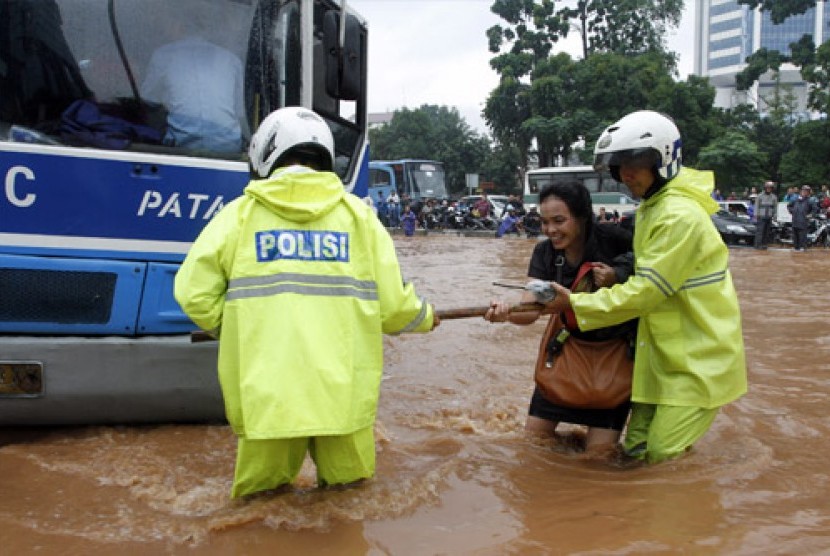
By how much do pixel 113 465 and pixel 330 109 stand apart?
245 cm

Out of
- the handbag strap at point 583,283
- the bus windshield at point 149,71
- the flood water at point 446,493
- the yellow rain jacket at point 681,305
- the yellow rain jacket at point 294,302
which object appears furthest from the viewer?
the bus windshield at point 149,71

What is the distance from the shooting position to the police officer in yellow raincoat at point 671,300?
11.6 ft

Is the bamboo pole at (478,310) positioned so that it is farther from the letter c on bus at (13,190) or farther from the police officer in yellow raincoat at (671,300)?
the letter c on bus at (13,190)

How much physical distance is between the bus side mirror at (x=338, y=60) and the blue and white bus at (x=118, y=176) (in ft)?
0.04

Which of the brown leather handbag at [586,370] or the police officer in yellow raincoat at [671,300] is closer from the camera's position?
the police officer in yellow raincoat at [671,300]

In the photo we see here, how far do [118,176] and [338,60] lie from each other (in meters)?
1.32

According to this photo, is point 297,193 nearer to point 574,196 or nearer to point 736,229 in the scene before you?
point 574,196

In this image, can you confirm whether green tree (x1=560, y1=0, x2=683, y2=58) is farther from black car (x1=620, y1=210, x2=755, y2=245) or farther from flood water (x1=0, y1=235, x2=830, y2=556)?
flood water (x1=0, y1=235, x2=830, y2=556)

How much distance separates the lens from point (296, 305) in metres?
2.86

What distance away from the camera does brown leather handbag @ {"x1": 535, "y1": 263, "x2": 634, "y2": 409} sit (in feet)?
12.7

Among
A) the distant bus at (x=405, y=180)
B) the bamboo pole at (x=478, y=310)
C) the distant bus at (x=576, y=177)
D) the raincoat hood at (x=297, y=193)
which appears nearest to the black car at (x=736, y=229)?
the distant bus at (x=576, y=177)

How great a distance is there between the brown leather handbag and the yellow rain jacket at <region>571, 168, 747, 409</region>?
181 mm

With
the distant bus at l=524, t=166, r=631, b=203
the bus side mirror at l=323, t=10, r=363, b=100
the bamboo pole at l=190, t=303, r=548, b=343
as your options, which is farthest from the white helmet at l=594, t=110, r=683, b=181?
the distant bus at l=524, t=166, r=631, b=203

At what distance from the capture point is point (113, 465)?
412cm
